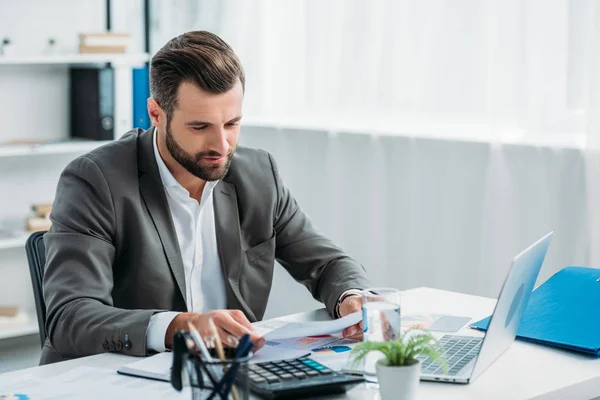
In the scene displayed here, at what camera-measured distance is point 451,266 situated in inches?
131

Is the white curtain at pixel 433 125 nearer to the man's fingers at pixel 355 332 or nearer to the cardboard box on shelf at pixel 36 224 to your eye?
the cardboard box on shelf at pixel 36 224

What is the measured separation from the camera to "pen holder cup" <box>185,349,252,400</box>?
114 centimetres

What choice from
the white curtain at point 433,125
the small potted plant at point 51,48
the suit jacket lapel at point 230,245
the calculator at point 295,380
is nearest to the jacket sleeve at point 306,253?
the suit jacket lapel at point 230,245

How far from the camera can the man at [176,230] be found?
1797mm

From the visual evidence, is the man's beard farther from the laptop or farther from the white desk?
the laptop

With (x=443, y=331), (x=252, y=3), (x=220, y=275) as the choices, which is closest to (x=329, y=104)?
(x=252, y=3)

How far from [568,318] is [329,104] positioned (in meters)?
2.15

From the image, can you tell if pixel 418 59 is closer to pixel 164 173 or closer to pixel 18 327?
pixel 164 173

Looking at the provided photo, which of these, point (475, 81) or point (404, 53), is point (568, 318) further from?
point (404, 53)

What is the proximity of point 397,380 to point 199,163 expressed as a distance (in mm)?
868

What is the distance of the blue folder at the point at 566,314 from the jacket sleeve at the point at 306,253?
1.39 ft

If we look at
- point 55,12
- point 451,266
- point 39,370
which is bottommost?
point 451,266

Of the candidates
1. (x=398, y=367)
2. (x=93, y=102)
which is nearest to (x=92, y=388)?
(x=398, y=367)

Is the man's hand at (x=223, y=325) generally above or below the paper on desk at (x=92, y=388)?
above
